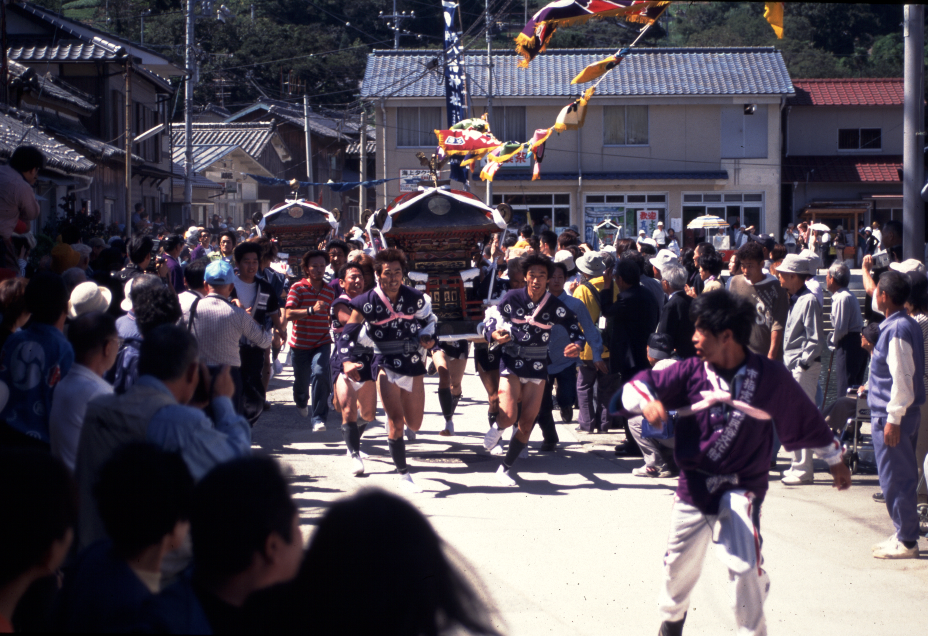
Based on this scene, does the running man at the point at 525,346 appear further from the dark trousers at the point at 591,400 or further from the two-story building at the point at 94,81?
the two-story building at the point at 94,81

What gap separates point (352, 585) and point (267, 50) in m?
42.3

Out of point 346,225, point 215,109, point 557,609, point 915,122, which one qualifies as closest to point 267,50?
point 215,109

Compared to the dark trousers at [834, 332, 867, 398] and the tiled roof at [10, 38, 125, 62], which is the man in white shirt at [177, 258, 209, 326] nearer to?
the dark trousers at [834, 332, 867, 398]

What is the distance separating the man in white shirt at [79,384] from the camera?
3855 mm

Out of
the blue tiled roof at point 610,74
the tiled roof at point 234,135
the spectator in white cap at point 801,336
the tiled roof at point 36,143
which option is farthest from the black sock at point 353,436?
the tiled roof at point 234,135

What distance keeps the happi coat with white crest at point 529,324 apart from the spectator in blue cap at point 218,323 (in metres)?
2.10

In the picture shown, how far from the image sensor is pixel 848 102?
115 feet

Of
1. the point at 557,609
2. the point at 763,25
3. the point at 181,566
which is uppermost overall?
the point at 763,25

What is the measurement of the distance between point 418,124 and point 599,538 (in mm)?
28696

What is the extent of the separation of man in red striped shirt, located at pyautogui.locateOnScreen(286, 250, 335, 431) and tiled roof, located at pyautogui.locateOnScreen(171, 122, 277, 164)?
2748cm

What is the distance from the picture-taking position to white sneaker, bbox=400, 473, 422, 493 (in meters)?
7.46

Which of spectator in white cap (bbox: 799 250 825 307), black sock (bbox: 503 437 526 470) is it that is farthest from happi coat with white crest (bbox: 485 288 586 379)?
spectator in white cap (bbox: 799 250 825 307)

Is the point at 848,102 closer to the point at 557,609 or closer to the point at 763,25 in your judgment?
the point at 763,25

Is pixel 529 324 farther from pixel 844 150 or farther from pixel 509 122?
pixel 844 150
